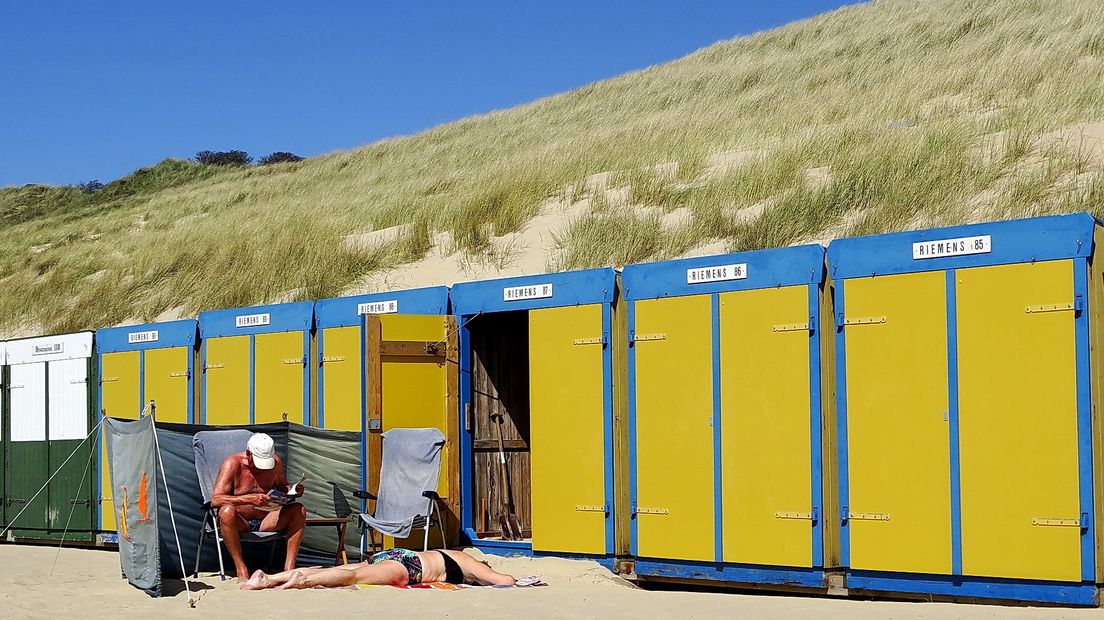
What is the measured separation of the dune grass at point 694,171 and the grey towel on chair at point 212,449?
7591mm

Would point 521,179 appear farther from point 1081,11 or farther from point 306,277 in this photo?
point 1081,11

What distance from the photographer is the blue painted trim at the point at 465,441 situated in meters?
11.0

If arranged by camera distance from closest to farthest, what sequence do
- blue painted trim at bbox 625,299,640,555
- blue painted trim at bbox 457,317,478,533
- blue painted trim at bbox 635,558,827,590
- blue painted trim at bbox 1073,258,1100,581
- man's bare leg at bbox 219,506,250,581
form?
blue painted trim at bbox 1073,258,1100,581, blue painted trim at bbox 635,558,827,590, man's bare leg at bbox 219,506,250,581, blue painted trim at bbox 625,299,640,555, blue painted trim at bbox 457,317,478,533

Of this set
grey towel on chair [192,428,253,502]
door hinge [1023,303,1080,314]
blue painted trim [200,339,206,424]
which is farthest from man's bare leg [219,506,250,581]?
door hinge [1023,303,1080,314]

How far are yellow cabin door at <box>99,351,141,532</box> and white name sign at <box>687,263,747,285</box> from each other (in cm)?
661

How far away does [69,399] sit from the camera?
13.4 meters

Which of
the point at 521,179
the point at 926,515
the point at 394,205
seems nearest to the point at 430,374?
the point at 926,515

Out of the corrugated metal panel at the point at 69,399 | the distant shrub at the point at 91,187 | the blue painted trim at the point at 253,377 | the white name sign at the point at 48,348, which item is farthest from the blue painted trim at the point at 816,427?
the distant shrub at the point at 91,187

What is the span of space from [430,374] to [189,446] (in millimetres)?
2035

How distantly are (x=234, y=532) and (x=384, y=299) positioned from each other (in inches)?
115

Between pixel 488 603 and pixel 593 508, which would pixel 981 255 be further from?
pixel 488 603

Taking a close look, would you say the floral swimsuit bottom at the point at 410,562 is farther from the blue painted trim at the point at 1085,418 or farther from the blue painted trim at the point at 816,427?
the blue painted trim at the point at 1085,418

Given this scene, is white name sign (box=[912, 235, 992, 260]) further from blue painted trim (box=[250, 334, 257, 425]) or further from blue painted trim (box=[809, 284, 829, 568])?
blue painted trim (box=[250, 334, 257, 425])

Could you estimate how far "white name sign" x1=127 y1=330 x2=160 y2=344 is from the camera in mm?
13133
